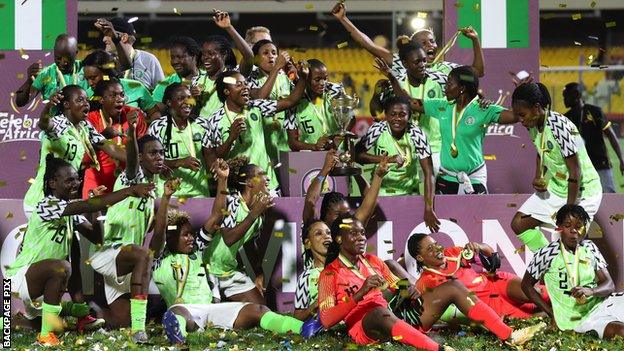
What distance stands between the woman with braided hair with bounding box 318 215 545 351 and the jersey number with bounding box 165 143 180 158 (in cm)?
186

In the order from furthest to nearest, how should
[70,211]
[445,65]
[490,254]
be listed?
[445,65] < [490,254] < [70,211]

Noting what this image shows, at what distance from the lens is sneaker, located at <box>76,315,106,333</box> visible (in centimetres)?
1028

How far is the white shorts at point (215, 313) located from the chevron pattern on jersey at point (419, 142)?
2.02 m

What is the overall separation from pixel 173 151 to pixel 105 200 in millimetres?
1247

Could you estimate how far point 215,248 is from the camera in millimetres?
10672

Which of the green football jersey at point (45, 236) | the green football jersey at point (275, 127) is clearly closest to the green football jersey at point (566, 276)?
the green football jersey at point (275, 127)

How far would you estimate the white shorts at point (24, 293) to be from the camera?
10.1 meters

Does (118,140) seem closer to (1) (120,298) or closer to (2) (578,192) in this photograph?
(1) (120,298)

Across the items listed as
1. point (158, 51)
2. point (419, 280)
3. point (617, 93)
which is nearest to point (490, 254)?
point (419, 280)

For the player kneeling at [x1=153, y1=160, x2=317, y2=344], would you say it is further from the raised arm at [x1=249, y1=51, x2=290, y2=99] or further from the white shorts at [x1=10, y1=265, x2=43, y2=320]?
the raised arm at [x1=249, y1=51, x2=290, y2=99]

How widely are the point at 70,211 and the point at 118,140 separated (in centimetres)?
128

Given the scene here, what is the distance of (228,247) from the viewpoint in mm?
10625

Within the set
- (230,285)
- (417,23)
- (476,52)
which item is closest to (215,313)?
(230,285)

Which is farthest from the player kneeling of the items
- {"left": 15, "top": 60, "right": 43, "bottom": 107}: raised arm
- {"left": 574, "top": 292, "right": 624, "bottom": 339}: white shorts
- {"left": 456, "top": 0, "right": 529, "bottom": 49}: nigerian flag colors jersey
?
{"left": 456, "top": 0, "right": 529, "bottom": 49}: nigerian flag colors jersey
